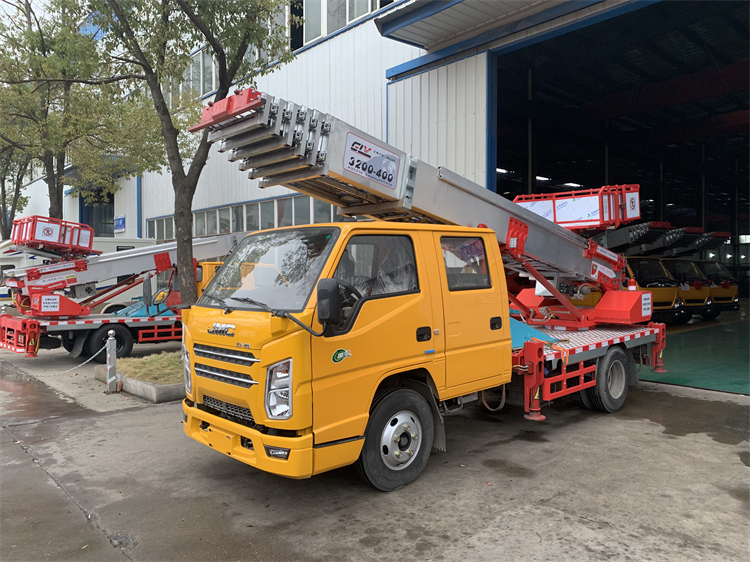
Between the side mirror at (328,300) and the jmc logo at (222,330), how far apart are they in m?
0.78

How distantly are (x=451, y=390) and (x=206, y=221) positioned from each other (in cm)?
1733

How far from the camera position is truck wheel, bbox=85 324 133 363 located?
1092 centimetres

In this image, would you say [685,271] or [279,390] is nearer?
[279,390]

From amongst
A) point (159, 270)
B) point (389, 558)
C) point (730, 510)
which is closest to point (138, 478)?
point (389, 558)

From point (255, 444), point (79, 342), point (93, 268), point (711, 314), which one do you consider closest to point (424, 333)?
point (255, 444)

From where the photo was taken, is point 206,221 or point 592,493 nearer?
point 592,493

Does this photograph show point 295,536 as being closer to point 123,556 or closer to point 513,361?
point 123,556

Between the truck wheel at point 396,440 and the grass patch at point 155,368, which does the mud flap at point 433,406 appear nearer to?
the truck wheel at point 396,440

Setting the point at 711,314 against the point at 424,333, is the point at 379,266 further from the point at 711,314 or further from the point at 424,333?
the point at 711,314

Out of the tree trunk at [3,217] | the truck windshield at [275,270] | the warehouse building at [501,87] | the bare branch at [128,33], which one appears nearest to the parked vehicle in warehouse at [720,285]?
the warehouse building at [501,87]

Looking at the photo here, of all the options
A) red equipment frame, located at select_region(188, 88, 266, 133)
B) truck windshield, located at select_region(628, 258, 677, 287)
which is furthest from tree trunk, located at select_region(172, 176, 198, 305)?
truck windshield, located at select_region(628, 258, 677, 287)

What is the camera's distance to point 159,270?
11.9m

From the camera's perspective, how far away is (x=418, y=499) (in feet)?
14.1

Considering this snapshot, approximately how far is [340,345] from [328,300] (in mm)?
478
